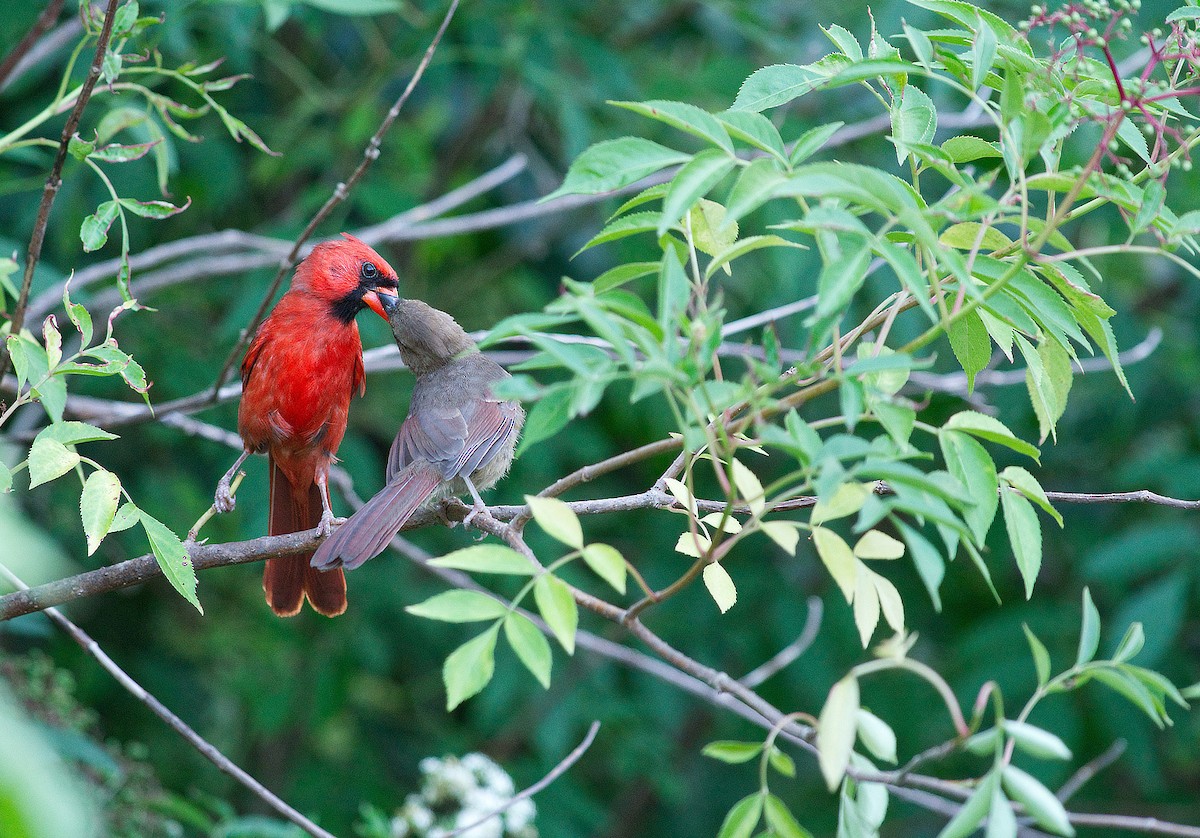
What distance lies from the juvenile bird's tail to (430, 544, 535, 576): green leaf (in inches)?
37.5

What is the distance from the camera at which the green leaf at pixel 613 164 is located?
1.55 metres

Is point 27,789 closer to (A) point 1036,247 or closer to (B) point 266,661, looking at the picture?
(A) point 1036,247

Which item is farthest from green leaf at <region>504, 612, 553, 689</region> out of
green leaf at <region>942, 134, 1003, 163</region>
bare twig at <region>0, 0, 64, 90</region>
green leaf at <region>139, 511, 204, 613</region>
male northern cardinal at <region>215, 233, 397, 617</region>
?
male northern cardinal at <region>215, 233, 397, 617</region>

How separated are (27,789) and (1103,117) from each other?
151 cm

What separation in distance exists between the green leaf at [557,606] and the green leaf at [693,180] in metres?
0.45

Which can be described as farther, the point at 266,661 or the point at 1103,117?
the point at 266,661

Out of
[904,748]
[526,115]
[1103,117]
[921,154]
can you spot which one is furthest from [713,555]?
Answer: [526,115]

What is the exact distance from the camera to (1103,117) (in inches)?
63.3

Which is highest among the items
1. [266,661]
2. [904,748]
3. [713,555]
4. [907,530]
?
[907,530]

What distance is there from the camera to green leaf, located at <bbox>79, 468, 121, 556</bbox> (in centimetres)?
185

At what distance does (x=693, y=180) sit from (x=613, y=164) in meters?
0.13

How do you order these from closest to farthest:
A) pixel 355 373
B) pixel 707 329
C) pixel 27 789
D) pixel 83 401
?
pixel 27 789
pixel 707 329
pixel 83 401
pixel 355 373

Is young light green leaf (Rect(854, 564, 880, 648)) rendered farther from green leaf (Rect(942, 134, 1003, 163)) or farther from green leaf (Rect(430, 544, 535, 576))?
green leaf (Rect(942, 134, 1003, 163))

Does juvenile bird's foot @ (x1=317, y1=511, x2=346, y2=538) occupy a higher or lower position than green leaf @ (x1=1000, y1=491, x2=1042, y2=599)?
lower
